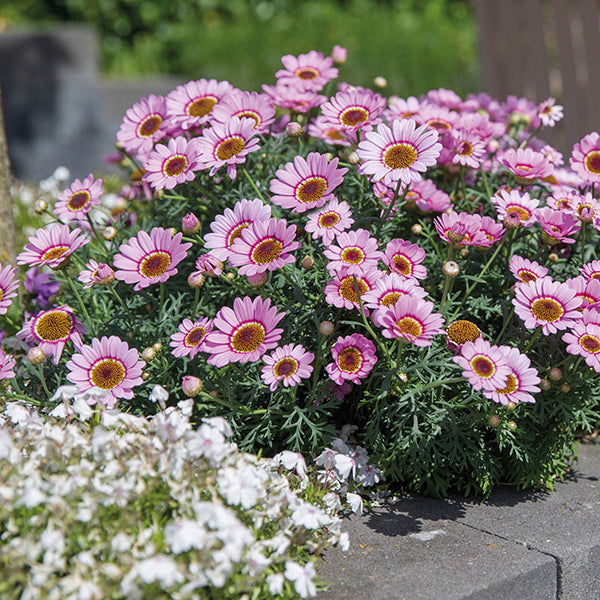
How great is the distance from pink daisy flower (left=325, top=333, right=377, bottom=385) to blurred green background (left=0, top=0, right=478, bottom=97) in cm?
579

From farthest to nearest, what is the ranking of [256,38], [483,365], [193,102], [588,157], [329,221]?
[256,38] < [193,102] < [588,157] < [329,221] < [483,365]

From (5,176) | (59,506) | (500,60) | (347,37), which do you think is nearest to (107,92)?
(347,37)

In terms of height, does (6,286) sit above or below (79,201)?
below

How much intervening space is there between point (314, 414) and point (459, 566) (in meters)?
0.56

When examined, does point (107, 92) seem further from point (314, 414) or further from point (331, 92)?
point (314, 414)

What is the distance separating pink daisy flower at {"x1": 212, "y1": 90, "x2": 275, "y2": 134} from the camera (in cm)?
230

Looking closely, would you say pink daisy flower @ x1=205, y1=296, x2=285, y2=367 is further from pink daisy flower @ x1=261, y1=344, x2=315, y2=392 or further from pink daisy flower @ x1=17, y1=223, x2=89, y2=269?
pink daisy flower @ x1=17, y1=223, x2=89, y2=269

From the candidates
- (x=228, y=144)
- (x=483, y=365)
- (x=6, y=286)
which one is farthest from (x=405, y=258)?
(x=6, y=286)

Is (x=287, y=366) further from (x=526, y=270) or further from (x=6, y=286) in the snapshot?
(x=6, y=286)

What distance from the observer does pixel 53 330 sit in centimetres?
210

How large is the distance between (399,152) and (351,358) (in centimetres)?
56

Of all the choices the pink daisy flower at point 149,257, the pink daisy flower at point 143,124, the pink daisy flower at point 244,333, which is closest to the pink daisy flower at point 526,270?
the pink daisy flower at point 244,333

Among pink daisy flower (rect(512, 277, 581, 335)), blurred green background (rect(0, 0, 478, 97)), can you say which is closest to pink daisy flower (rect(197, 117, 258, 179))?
pink daisy flower (rect(512, 277, 581, 335))

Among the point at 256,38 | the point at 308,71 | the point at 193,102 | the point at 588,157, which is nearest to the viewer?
the point at 588,157
